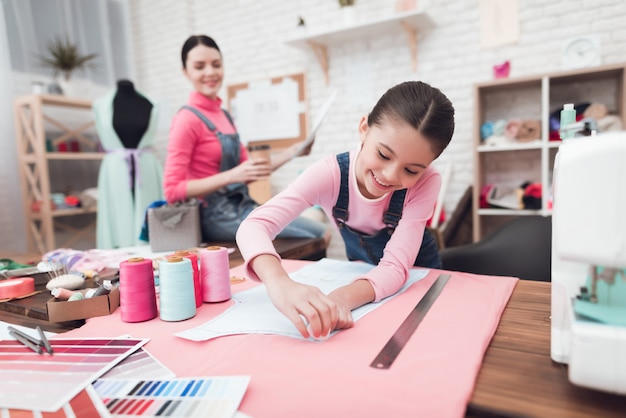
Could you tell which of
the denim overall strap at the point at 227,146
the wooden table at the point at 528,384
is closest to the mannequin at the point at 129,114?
the denim overall strap at the point at 227,146

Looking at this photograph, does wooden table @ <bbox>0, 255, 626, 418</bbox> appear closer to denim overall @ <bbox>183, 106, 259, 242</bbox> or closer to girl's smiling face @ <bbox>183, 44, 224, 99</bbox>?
denim overall @ <bbox>183, 106, 259, 242</bbox>

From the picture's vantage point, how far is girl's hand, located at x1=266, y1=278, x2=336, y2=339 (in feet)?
2.13

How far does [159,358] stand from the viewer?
0.62m

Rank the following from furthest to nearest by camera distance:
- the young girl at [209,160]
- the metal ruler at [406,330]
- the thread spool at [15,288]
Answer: the young girl at [209,160]
the thread spool at [15,288]
the metal ruler at [406,330]

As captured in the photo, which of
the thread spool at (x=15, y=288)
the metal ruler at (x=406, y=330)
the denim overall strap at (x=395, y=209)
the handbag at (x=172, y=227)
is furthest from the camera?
the handbag at (x=172, y=227)

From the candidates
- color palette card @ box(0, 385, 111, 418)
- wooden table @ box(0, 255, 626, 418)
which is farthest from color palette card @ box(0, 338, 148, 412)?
wooden table @ box(0, 255, 626, 418)

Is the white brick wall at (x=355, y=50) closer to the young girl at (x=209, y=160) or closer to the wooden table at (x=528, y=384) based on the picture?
the young girl at (x=209, y=160)

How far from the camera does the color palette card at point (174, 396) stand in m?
0.47

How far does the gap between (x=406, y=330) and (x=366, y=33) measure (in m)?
2.86

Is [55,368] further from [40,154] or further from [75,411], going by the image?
[40,154]

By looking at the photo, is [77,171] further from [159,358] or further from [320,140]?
[159,358]

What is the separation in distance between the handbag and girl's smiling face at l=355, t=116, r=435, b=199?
81cm

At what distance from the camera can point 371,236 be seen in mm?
1213

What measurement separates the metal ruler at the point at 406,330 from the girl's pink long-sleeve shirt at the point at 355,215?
7 centimetres
